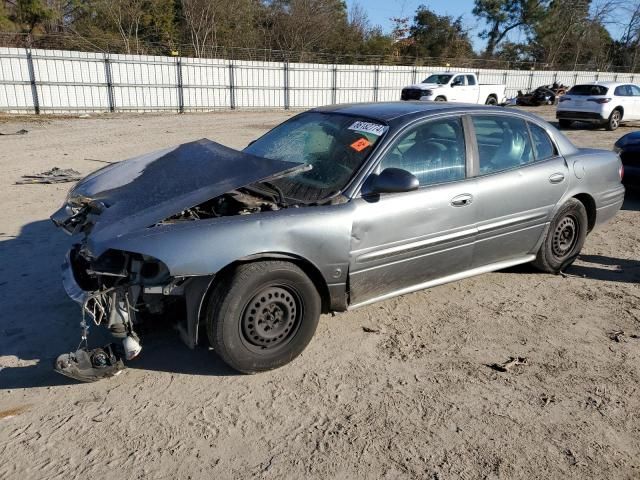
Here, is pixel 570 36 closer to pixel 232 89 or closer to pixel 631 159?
pixel 232 89

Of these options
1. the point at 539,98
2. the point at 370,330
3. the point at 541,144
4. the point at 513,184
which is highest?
the point at 541,144

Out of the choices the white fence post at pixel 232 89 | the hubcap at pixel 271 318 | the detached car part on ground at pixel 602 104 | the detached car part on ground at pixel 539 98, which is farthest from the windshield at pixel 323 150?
the detached car part on ground at pixel 539 98

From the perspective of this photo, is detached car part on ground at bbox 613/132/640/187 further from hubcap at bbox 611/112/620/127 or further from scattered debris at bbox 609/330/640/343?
hubcap at bbox 611/112/620/127

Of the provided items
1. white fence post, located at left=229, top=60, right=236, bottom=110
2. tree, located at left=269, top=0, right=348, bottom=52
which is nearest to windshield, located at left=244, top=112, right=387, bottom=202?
white fence post, located at left=229, top=60, right=236, bottom=110

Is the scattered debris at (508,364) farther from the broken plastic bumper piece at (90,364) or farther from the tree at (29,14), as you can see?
the tree at (29,14)

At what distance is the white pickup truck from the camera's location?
72.7 ft

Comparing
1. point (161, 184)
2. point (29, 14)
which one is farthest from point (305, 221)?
point (29, 14)

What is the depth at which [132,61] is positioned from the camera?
21.5 m

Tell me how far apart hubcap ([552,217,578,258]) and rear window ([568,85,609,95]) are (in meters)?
15.0

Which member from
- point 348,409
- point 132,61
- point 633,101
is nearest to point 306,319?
point 348,409

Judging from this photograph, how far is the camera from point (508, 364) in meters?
3.50

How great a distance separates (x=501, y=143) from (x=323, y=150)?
157cm

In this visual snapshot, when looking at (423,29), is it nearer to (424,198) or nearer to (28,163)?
(28,163)

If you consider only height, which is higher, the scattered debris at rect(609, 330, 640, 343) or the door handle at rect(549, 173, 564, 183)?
the door handle at rect(549, 173, 564, 183)
